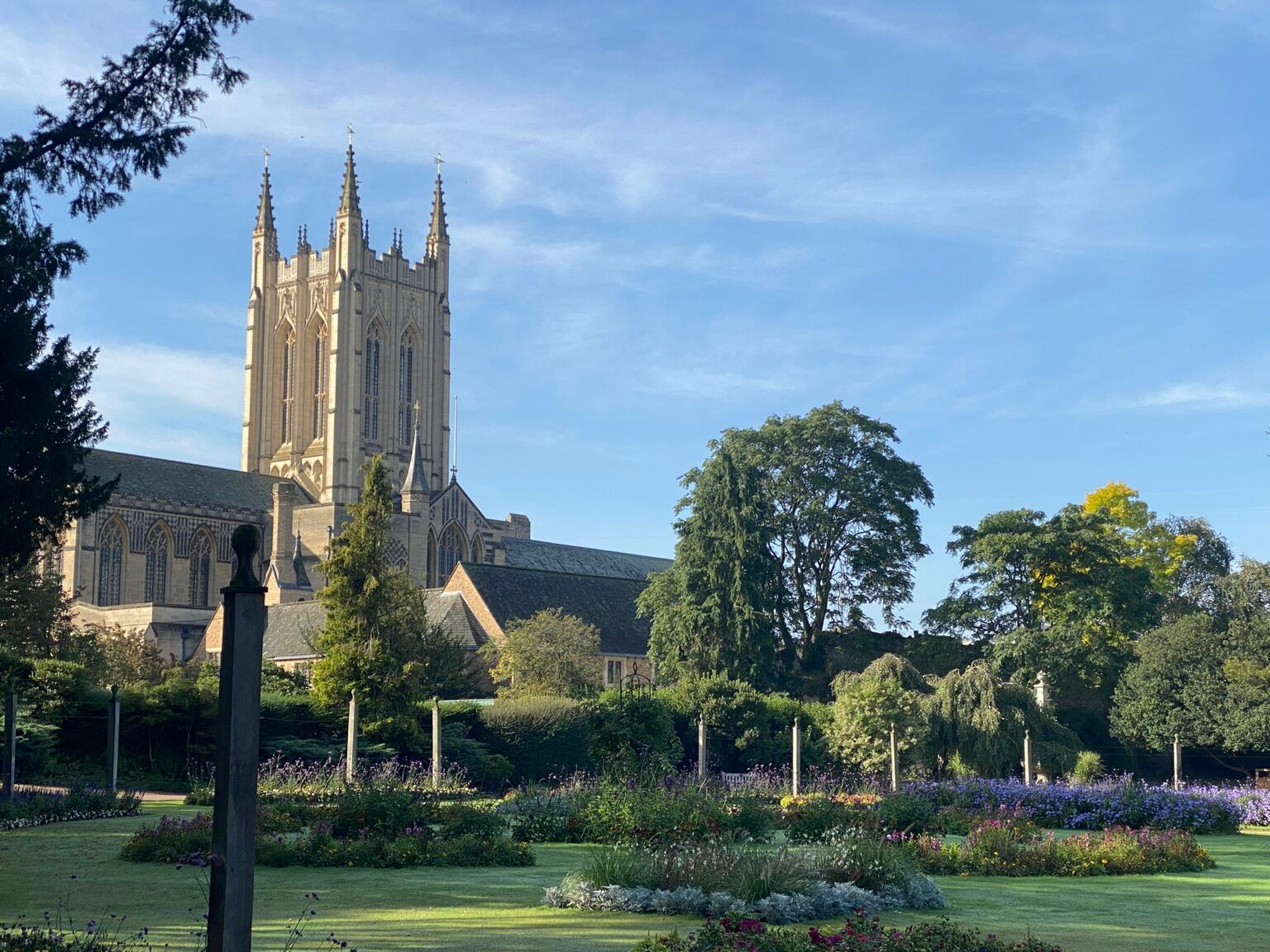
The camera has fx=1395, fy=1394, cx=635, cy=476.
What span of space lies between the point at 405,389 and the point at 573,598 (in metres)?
53.8

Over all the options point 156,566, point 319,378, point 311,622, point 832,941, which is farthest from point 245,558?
point 319,378

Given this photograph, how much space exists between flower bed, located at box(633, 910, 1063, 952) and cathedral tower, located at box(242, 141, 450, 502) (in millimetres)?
95996

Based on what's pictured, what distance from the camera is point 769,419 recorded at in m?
56.2

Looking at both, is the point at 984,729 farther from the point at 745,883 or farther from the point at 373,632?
the point at 745,883

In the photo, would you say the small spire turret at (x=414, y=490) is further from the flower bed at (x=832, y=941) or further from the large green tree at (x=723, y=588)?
the flower bed at (x=832, y=941)

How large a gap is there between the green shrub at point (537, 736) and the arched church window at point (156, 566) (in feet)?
179

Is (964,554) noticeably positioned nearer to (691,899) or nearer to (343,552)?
(343,552)

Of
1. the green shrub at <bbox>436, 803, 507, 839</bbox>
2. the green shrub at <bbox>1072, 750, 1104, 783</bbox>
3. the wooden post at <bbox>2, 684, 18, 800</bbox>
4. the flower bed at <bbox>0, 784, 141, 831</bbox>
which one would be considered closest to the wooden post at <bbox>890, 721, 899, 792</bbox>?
the green shrub at <bbox>1072, 750, 1104, 783</bbox>

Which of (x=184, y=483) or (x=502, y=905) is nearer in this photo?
(x=502, y=905)

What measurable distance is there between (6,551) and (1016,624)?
41919 millimetres

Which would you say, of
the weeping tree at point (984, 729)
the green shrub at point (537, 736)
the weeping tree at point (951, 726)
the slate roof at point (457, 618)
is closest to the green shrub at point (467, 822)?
the green shrub at point (537, 736)

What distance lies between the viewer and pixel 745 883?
12.5 m

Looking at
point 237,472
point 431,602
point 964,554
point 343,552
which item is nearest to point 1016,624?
point 964,554

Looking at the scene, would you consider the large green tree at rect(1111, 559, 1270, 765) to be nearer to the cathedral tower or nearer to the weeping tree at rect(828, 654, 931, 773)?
the weeping tree at rect(828, 654, 931, 773)
